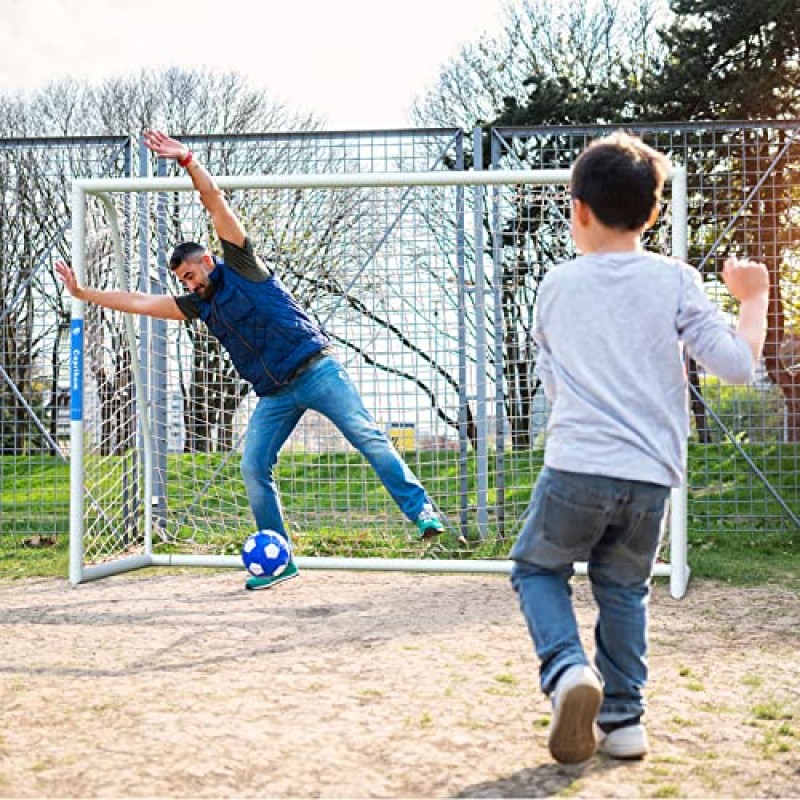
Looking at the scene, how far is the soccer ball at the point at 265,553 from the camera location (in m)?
4.95

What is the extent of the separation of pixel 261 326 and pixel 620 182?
101 inches

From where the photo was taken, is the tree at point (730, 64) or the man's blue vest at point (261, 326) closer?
the man's blue vest at point (261, 326)

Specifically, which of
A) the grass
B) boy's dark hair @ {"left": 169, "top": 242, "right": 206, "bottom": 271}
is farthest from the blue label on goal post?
boy's dark hair @ {"left": 169, "top": 242, "right": 206, "bottom": 271}

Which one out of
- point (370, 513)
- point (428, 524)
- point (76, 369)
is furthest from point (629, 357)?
point (370, 513)

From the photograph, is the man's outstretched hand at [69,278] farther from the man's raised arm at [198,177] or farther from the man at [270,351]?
the man's raised arm at [198,177]

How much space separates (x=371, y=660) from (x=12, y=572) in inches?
116

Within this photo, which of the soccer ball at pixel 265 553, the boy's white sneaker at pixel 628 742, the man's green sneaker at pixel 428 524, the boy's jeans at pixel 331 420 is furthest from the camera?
the soccer ball at pixel 265 553

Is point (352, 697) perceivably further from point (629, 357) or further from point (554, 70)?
point (554, 70)

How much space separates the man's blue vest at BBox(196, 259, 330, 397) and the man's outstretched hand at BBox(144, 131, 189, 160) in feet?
1.88

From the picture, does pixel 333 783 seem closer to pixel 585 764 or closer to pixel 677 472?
pixel 585 764

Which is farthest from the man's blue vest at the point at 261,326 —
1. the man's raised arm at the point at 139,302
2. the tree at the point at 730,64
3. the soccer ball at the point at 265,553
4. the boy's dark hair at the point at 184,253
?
Result: the tree at the point at 730,64

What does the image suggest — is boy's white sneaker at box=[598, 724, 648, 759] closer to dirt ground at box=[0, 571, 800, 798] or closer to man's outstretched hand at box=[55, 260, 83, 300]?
dirt ground at box=[0, 571, 800, 798]

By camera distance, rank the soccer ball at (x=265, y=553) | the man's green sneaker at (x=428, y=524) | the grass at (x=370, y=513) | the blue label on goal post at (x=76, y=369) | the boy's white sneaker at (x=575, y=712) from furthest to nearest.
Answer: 1. the grass at (x=370, y=513)
2. the blue label on goal post at (x=76, y=369)
3. the soccer ball at (x=265, y=553)
4. the man's green sneaker at (x=428, y=524)
5. the boy's white sneaker at (x=575, y=712)

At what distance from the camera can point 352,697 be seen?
3287 millimetres
